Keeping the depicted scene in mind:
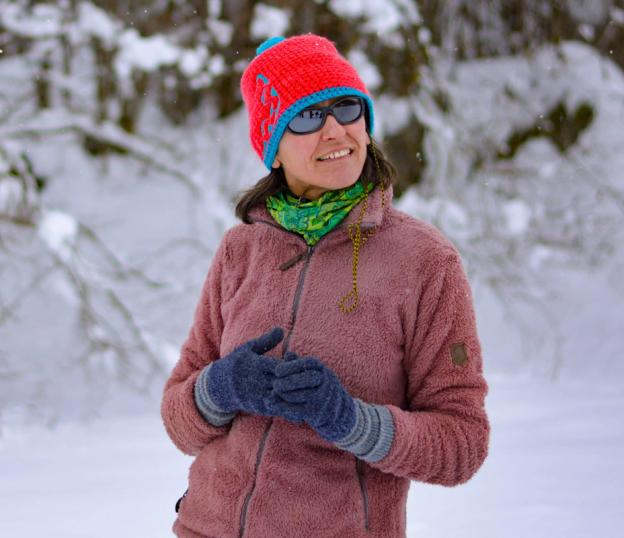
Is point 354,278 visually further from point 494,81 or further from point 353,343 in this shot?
point 494,81

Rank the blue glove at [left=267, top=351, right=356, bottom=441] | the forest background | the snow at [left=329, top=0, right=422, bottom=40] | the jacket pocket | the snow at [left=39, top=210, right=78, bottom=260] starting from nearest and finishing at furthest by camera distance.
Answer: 1. the blue glove at [left=267, top=351, right=356, bottom=441]
2. the jacket pocket
3. the snow at [left=39, top=210, right=78, bottom=260]
4. the forest background
5. the snow at [left=329, top=0, right=422, bottom=40]

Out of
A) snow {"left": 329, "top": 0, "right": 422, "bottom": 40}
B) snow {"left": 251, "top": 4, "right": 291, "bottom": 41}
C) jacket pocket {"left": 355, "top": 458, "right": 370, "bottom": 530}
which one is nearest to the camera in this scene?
jacket pocket {"left": 355, "top": 458, "right": 370, "bottom": 530}

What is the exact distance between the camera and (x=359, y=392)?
134cm

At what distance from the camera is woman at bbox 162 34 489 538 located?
4.20 feet

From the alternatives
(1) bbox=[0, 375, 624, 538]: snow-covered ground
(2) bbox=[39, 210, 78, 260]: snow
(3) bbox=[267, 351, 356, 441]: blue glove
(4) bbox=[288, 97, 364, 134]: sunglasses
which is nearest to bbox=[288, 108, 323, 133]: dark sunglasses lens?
(4) bbox=[288, 97, 364, 134]: sunglasses

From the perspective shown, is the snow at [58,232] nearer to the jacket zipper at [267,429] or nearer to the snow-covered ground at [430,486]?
the snow-covered ground at [430,486]

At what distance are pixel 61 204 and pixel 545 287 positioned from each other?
3.75 metres

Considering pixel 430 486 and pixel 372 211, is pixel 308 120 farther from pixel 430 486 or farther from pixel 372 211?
pixel 430 486

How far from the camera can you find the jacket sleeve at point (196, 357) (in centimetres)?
149

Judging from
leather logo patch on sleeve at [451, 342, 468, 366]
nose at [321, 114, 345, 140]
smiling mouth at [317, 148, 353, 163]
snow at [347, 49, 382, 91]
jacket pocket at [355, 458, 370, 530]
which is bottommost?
jacket pocket at [355, 458, 370, 530]

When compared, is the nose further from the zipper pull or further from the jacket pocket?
the jacket pocket

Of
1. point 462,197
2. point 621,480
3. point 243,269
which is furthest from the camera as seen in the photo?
point 462,197

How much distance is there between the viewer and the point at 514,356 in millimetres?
5945

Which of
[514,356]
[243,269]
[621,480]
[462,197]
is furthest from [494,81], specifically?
[243,269]
